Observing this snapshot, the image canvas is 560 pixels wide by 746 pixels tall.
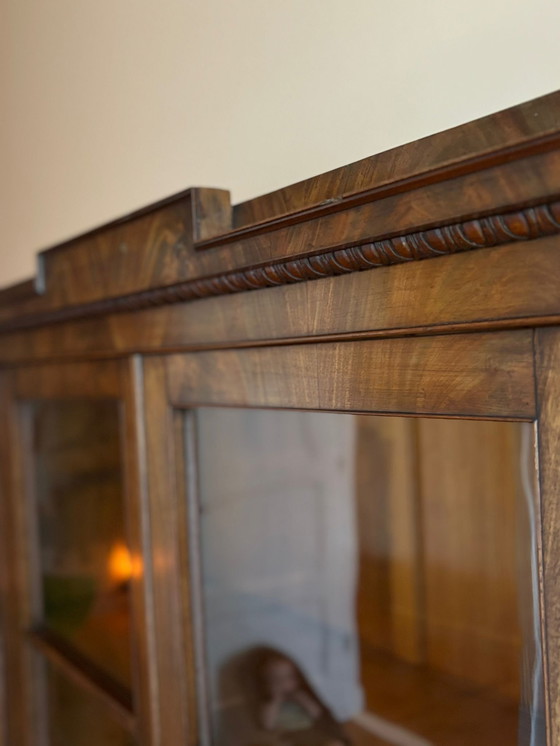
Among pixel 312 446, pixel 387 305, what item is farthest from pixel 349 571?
pixel 387 305

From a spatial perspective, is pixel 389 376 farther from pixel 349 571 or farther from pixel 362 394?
pixel 349 571

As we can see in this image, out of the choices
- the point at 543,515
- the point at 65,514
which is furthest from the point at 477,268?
the point at 65,514

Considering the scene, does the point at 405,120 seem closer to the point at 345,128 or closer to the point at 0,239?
the point at 345,128

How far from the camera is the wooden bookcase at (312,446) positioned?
32 cm

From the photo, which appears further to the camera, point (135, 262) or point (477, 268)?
point (135, 262)

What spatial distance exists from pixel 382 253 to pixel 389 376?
0.06 metres

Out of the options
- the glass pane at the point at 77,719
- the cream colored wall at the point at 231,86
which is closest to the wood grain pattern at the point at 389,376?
the cream colored wall at the point at 231,86

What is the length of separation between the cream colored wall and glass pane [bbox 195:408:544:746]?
0.20m

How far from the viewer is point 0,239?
109 centimetres

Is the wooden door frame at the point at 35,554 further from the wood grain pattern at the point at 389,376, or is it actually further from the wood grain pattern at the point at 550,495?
the wood grain pattern at the point at 550,495

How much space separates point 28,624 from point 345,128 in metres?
0.74

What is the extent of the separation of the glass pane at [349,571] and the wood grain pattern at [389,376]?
0.15ft

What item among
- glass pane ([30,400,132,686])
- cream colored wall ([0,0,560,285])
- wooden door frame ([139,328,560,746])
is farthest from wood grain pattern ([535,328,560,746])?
glass pane ([30,400,132,686])

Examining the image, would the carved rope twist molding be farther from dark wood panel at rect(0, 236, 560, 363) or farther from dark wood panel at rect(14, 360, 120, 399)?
dark wood panel at rect(14, 360, 120, 399)
